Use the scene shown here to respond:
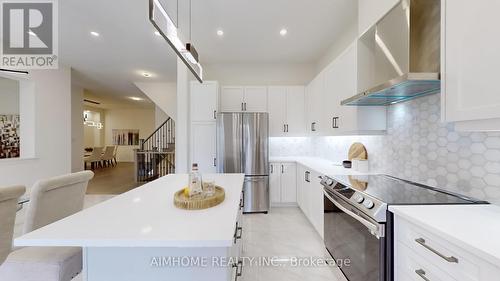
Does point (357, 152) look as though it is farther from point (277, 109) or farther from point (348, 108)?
point (277, 109)

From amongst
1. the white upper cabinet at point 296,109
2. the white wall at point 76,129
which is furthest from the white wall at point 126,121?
the white upper cabinet at point 296,109

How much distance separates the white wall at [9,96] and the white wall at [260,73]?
4.22 m

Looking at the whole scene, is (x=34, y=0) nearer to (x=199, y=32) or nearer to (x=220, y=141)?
(x=199, y=32)

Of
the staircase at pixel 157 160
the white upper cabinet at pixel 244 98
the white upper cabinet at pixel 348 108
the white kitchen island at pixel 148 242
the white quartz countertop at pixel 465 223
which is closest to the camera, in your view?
the white quartz countertop at pixel 465 223

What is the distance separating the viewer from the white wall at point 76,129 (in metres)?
6.77

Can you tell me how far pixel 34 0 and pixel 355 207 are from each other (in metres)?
4.32

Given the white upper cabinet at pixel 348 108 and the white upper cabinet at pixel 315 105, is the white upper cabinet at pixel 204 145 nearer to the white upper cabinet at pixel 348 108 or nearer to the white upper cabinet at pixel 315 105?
the white upper cabinet at pixel 315 105

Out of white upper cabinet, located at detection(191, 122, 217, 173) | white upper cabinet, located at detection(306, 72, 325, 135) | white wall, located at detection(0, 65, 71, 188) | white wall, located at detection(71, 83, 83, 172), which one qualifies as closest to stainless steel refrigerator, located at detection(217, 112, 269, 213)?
white upper cabinet, located at detection(191, 122, 217, 173)

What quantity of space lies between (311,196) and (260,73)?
2768mm

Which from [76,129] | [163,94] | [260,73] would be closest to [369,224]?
[260,73]

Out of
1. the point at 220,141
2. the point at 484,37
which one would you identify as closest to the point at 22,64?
the point at 220,141

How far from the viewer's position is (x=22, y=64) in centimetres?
402

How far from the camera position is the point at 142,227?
3.47 feet

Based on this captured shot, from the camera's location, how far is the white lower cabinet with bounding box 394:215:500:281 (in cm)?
84
